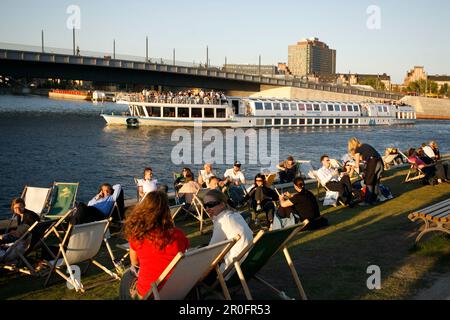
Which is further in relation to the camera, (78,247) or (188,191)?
(188,191)

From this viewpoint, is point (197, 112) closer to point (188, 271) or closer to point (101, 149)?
point (101, 149)

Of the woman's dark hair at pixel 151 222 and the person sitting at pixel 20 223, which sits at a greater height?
the woman's dark hair at pixel 151 222

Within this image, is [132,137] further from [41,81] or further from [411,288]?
[41,81]

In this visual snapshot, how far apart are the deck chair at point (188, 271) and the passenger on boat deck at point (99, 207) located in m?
3.67

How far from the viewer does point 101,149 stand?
123ft

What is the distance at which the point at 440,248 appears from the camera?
777cm

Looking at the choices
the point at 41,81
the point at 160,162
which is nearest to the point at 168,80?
the point at 160,162

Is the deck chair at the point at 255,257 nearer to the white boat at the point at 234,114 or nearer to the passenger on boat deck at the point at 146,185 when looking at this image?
the passenger on boat deck at the point at 146,185

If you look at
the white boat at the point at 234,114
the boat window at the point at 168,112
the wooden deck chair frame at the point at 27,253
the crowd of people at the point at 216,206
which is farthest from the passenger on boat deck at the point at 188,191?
the boat window at the point at 168,112

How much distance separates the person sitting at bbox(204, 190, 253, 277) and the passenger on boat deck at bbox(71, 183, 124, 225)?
3467mm

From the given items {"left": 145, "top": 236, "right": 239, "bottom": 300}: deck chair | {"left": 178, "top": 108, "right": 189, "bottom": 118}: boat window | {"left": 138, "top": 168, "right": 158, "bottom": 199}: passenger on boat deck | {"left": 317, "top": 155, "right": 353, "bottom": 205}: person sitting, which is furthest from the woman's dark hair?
{"left": 178, "top": 108, "right": 189, "bottom": 118}: boat window

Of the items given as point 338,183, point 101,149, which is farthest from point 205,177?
point 101,149

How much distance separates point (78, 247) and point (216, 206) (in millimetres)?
2048

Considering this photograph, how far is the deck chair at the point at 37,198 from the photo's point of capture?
35.3 ft
